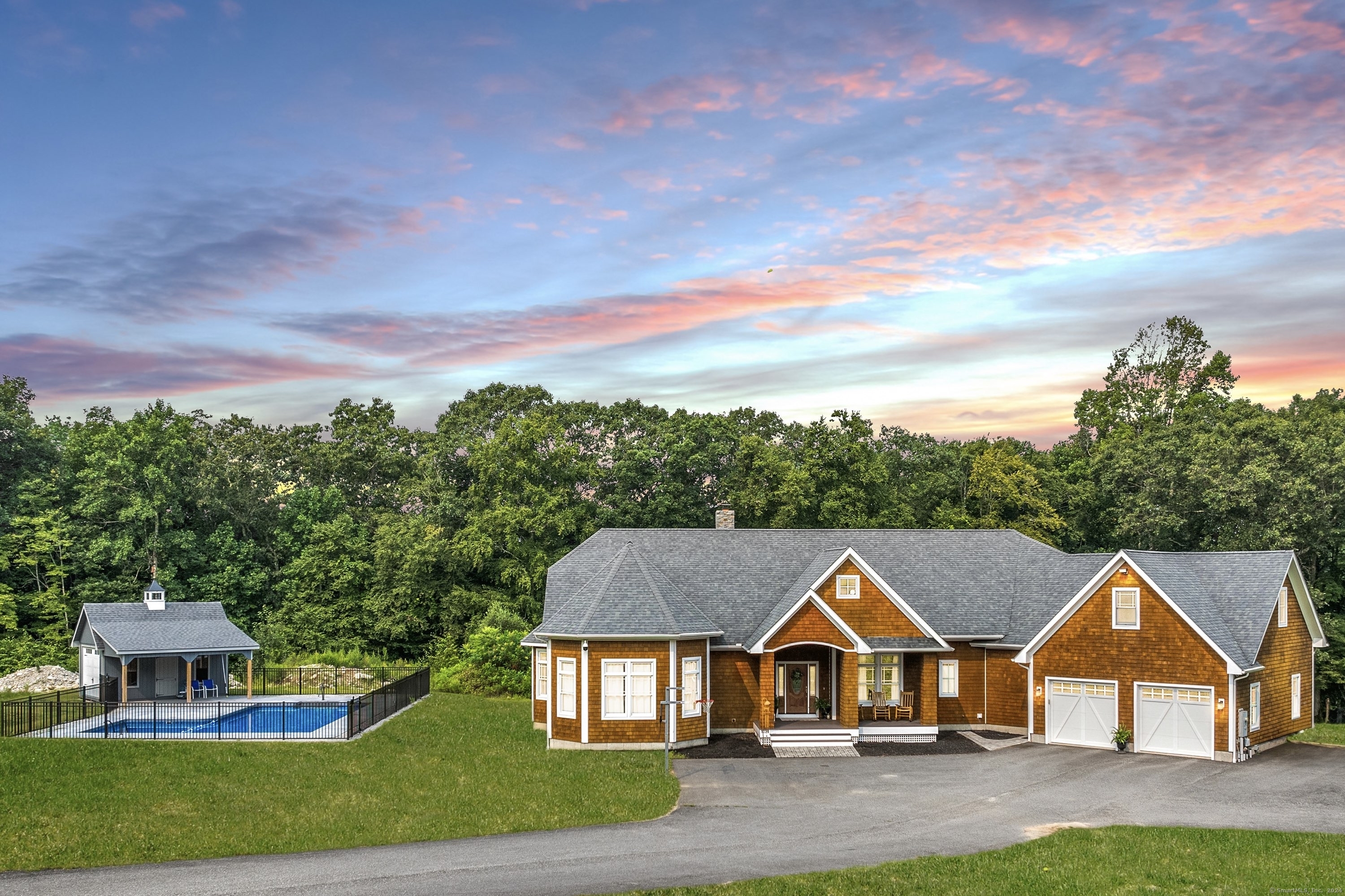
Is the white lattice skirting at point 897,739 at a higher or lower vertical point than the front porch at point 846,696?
lower

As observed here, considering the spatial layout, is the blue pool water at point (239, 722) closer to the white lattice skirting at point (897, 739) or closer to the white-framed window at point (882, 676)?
the white lattice skirting at point (897, 739)

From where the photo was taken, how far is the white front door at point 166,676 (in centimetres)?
3988

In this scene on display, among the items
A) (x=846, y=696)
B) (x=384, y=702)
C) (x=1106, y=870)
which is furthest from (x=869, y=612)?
(x=384, y=702)

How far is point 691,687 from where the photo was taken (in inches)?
1244

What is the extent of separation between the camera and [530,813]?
2162cm

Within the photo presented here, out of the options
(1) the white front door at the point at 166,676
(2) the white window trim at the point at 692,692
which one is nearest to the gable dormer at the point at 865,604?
(2) the white window trim at the point at 692,692

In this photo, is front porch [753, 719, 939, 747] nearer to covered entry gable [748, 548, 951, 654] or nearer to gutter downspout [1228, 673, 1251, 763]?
covered entry gable [748, 548, 951, 654]

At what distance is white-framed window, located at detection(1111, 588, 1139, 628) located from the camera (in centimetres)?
3081

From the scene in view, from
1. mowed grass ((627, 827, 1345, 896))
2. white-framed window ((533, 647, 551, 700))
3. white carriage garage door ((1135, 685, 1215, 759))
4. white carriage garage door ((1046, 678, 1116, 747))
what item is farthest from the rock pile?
white carriage garage door ((1135, 685, 1215, 759))

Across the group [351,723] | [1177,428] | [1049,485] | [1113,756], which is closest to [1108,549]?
[1049,485]

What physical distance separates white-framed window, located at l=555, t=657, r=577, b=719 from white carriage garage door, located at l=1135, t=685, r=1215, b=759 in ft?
54.6

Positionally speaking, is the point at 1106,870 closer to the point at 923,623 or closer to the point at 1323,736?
the point at 923,623

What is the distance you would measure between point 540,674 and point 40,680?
919 inches

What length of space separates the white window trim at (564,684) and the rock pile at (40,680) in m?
23.8
